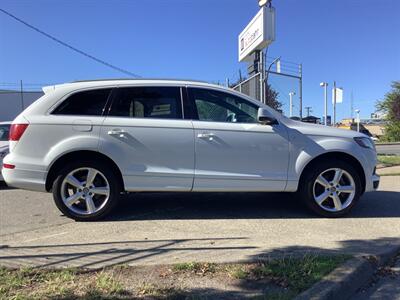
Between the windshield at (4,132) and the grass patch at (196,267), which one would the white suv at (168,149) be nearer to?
the grass patch at (196,267)

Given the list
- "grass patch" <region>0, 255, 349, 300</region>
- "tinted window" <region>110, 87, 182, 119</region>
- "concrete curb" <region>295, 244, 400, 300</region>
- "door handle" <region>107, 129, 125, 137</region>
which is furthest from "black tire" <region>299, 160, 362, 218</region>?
"door handle" <region>107, 129, 125, 137</region>

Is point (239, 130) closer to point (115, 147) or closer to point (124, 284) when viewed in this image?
point (115, 147)

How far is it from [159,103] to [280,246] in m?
2.52

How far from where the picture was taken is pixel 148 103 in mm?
6402

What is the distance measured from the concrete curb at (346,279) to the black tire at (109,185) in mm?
3087

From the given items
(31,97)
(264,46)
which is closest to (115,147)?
(264,46)

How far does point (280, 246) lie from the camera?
199 inches

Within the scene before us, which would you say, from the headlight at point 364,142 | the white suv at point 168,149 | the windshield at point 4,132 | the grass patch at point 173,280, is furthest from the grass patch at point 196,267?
the windshield at point 4,132

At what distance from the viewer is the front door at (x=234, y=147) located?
629 centimetres

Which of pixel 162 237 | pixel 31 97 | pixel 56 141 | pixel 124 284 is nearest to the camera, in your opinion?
pixel 124 284

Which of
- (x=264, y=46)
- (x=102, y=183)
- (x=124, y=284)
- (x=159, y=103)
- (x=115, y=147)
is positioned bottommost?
(x=124, y=284)

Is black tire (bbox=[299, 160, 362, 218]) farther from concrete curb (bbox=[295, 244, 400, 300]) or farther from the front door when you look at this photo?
concrete curb (bbox=[295, 244, 400, 300])

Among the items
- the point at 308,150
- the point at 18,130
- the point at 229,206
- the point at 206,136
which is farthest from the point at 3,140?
the point at 308,150

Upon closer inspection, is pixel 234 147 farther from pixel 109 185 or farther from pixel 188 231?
pixel 109 185
